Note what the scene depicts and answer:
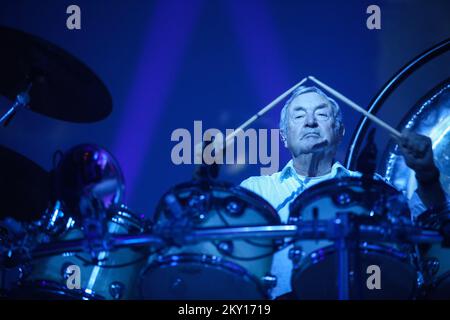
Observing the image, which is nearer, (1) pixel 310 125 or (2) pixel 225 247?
(2) pixel 225 247

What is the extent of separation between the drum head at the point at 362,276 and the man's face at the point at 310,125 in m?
1.09

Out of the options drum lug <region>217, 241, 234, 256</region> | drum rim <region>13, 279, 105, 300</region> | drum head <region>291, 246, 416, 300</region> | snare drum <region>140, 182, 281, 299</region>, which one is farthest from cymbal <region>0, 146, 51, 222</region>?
drum head <region>291, 246, 416, 300</region>

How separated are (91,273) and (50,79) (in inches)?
38.6

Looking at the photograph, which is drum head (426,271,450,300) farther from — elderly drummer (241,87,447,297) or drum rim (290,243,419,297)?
elderly drummer (241,87,447,297)

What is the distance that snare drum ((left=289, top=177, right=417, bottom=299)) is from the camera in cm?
154

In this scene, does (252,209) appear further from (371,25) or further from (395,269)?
(371,25)

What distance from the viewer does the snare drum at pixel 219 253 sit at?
63.1 inches

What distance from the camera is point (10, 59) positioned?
2404 mm

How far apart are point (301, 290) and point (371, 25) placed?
1732 mm

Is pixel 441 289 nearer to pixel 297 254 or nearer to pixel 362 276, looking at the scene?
pixel 362 276

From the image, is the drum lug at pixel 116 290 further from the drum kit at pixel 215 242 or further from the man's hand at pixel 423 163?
the man's hand at pixel 423 163

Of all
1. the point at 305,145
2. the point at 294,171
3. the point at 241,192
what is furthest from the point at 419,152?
the point at 294,171

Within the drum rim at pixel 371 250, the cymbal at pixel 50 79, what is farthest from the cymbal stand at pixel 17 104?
the drum rim at pixel 371 250

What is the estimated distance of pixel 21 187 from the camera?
2342mm
